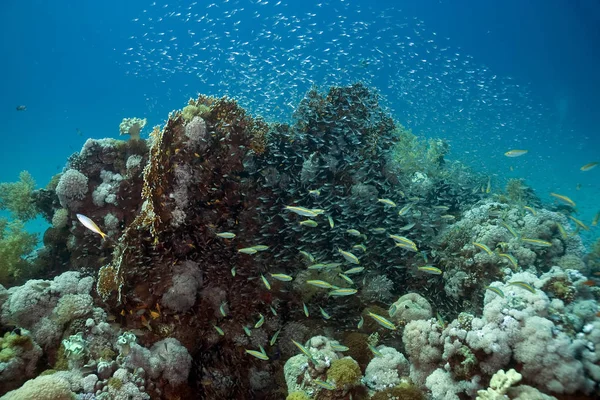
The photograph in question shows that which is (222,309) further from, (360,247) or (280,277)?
(360,247)

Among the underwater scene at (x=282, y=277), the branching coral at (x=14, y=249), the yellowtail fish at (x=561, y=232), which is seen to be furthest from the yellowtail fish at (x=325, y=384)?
the branching coral at (x=14, y=249)

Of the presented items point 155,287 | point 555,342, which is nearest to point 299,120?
point 155,287

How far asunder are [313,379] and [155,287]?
4.17 meters

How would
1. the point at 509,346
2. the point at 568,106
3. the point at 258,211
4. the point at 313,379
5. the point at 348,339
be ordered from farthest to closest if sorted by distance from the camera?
1. the point at 568,106
2. the point at 258,211
3. the point at 348,339
4. the point at 313,379
5. the point at 509,346

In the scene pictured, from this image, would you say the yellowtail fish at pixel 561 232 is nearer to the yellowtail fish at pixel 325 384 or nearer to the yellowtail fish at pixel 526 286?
the yellowtail fish at pixel 526 286

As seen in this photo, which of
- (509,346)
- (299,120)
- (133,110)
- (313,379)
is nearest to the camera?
(509,346)

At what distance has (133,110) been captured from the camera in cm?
11156

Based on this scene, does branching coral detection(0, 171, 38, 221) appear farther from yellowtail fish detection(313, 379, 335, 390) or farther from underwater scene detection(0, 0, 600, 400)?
yellowtail fish detection(313, 379, 335, 390)

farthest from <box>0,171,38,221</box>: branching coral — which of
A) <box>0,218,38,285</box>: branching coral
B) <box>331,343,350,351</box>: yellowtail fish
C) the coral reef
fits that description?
<box>331,343,350,351</box>: yellowtail fish

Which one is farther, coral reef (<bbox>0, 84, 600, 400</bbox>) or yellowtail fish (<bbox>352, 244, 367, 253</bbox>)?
yellowtail fish (<bbox>352, 244, 367, 253</bbox>)

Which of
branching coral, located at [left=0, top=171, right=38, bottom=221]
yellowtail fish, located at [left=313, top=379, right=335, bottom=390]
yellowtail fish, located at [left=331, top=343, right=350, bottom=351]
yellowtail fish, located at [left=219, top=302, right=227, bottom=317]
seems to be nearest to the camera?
yellowtail fish, located at [left=313, top=379, right=335, bottom=390]

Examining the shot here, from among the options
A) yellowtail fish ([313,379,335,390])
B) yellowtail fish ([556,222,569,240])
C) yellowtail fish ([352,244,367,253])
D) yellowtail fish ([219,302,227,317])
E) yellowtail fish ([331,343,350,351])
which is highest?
yellowtail fish ([556,222,569,240])

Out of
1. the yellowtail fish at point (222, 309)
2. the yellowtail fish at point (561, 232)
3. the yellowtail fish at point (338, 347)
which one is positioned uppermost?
the yellowtail fish at point (561, 232)

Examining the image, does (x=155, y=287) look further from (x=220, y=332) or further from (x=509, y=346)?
(x=509, y=346)
